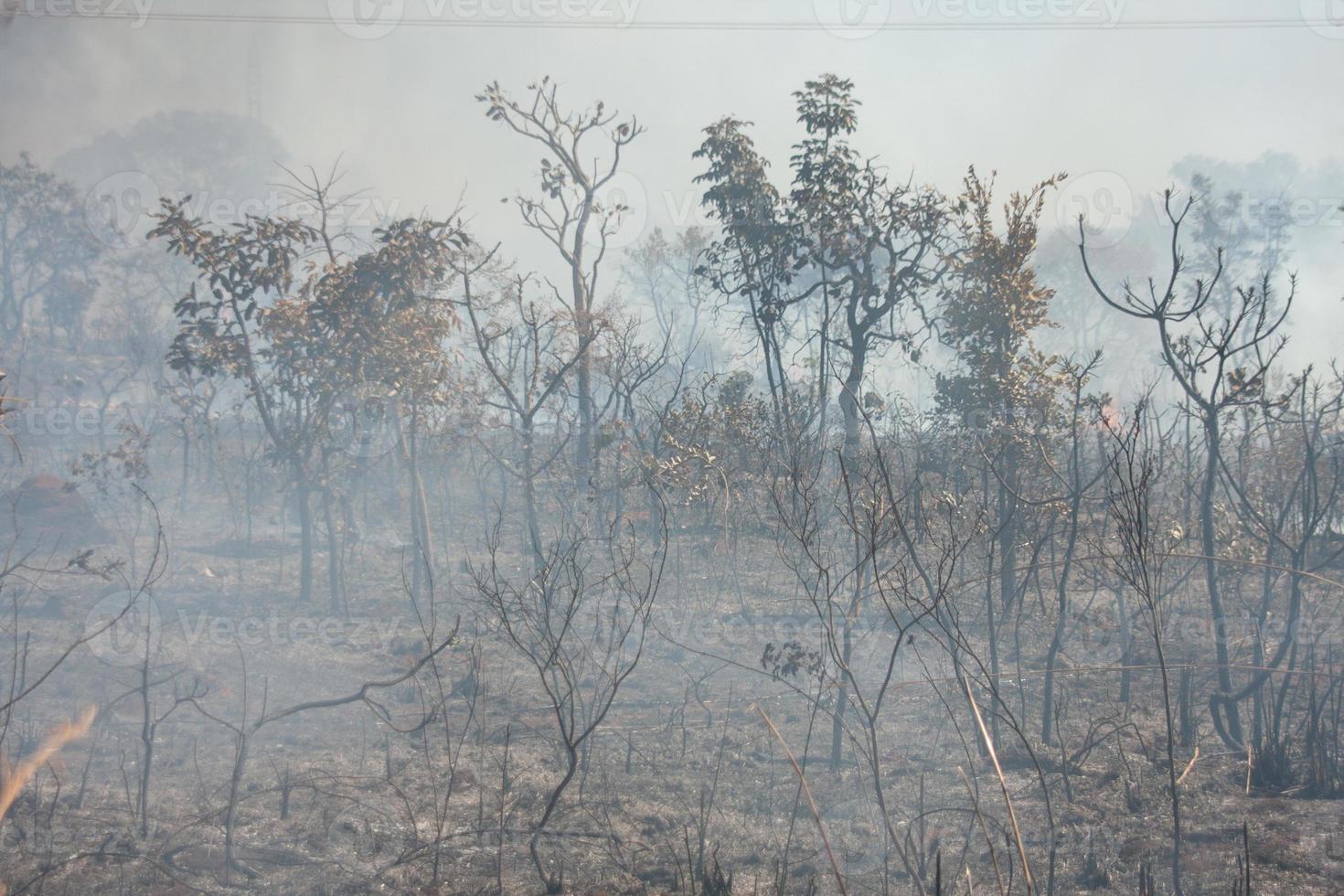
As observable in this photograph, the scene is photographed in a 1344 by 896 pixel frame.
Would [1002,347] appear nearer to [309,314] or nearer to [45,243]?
[309,314]

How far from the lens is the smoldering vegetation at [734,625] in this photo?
5.11 metres

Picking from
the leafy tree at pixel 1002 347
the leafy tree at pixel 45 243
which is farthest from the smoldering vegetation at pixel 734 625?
the leafy tree at pixel 45 243

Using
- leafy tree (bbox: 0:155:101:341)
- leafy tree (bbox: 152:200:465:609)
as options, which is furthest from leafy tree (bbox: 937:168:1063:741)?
leafy tree (bbox: 0:155:101:341)

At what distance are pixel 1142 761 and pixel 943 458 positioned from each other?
12.6ft

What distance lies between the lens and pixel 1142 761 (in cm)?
680

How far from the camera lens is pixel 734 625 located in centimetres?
1016

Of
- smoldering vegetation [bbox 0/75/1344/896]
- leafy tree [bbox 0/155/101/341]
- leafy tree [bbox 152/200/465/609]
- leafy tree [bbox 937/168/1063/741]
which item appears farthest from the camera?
leafy tree [bbox 0/155/101/341]

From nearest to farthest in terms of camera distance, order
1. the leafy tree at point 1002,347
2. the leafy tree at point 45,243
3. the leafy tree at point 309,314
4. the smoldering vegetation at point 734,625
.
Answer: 1. the smoldering vegetation at point 734,625
2. the leafy tree at point 1002,347
3. the leafy tree at point 309,314
4. the leafy tree at point 45,243

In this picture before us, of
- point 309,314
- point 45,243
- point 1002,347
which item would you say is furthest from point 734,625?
point 45,243

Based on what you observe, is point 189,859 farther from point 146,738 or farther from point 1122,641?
point 1122,641

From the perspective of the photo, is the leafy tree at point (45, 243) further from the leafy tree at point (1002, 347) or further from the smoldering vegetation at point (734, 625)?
the leafy tree at point (1002, 347)

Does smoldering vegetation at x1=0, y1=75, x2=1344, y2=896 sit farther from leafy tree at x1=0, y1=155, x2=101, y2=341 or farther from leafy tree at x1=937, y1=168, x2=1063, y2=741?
leafy tree at x1=0, y1=155, x2=101, y2=341

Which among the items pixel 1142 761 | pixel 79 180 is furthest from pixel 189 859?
pixel 79 180

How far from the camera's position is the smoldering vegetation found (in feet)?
16.8
